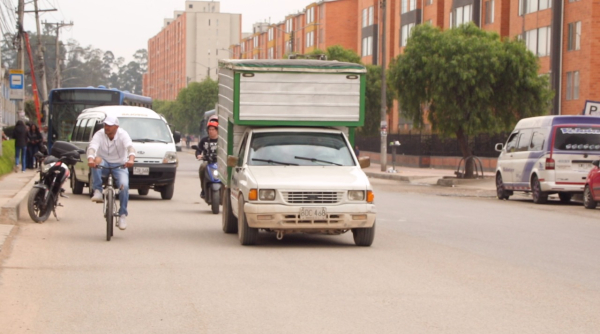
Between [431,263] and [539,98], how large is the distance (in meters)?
25.7

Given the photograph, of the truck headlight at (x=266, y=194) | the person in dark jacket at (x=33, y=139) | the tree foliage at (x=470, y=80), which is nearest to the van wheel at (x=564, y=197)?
the tree foliage at (x=470, y=80)

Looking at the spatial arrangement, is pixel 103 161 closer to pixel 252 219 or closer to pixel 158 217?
pixel 252 219

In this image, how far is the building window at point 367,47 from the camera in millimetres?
77438

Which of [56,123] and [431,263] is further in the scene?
[56,123]

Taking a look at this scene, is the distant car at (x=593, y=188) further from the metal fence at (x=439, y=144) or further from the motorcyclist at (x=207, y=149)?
the metal fence at (x=439, y=144)

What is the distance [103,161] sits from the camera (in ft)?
43.1

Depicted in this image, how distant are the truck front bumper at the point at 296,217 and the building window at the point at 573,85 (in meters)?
37.7

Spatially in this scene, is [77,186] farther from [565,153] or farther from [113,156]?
[565,153]

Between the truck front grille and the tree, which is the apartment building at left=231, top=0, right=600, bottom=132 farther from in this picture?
the truck front grille

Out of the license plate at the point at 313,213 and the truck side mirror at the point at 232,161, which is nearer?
the license plate at the point at 313,213

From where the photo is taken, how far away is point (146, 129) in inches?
858

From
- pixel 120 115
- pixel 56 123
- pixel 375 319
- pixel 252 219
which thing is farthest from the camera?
pixel 56 123

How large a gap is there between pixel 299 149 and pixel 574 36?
37.6 meters

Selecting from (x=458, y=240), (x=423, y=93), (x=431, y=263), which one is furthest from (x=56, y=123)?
(x=431, y=263)
